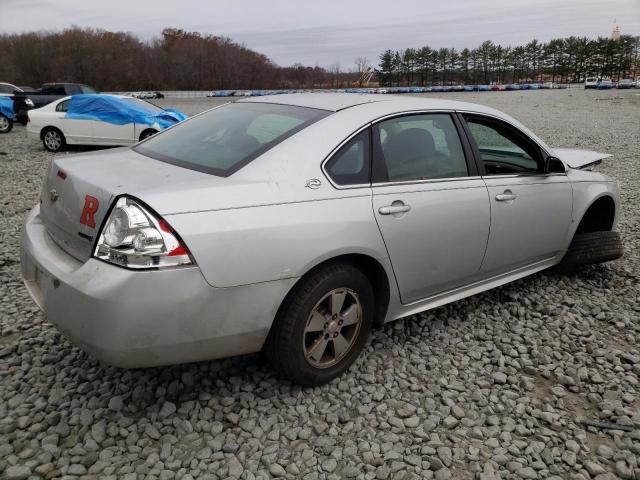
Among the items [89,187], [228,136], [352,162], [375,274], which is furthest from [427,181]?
[89,187]

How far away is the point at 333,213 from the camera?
249 centimetres

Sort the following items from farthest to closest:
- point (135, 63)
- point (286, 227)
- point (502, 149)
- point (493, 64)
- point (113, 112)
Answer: point (493, 64)
point (135, 63)
point (113, 112)
point (502, 149)
point (286, 227)

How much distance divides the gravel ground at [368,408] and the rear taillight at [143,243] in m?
0.88

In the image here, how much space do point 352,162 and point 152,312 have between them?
4.22ft

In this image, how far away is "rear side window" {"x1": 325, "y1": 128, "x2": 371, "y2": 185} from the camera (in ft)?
8.60

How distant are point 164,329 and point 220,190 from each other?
25.7 inches

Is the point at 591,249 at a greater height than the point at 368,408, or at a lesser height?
greater

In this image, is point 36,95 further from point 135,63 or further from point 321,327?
point 135,63

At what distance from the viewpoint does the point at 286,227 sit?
2.32 meters

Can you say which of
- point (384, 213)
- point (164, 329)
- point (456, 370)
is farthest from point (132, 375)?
point (456, 370)

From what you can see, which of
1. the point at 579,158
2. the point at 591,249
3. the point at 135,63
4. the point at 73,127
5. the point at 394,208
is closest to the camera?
the point at 394,208

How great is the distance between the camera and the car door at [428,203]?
2777 millimetres

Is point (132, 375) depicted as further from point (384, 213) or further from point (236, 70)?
point (236, 70)

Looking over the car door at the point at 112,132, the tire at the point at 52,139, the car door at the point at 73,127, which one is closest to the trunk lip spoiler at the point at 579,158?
the car door at the point at 112,132
